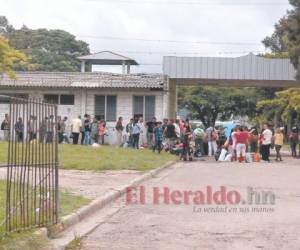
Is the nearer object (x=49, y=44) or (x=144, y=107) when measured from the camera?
(x=144, y=107)

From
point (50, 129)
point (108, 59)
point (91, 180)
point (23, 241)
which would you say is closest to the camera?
point (23, 241)

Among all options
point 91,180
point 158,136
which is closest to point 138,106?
point 158,136

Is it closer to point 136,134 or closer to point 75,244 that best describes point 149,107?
point 136,134

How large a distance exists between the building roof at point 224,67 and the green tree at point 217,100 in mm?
29153

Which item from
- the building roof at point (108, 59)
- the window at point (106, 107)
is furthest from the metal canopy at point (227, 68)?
the building roof at point (108, 59)

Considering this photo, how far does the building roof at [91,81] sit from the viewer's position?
118ft

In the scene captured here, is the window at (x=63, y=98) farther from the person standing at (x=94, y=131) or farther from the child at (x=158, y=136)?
the child at (x=158, y=136)

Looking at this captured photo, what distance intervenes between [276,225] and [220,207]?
87.9 inches

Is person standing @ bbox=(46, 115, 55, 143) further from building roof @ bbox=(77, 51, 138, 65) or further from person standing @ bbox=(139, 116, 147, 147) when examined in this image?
building roof @ bbox=(77, 51, 138, 65)

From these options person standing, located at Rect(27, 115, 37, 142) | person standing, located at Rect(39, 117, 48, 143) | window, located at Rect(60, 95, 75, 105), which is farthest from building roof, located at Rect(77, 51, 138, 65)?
person standing, located at Rect(27, 115, 37, 142)

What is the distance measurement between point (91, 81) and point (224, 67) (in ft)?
24.0

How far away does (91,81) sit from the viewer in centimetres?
3662

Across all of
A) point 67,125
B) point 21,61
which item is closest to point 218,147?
point 67,125

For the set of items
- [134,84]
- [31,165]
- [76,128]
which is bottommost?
[31,165]
